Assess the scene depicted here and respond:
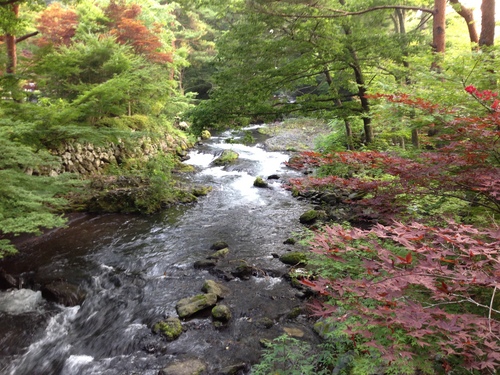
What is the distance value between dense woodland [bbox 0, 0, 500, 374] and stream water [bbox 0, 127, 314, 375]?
727 mm

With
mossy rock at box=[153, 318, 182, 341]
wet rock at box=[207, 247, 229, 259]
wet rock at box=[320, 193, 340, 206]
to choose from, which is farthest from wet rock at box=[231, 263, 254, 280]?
wet rock at box=[320, 193, 340, 206]

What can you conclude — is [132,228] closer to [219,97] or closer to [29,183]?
[29,183]

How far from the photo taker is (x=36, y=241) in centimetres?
682

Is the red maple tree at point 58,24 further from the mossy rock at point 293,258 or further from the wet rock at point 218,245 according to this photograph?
the mossy rock at point 293,258

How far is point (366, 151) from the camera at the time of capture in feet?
17.5

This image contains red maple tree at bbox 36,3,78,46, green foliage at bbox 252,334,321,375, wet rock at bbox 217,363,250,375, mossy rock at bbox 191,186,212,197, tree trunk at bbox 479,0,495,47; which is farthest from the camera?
red maple tree at bbox 36,3,78,46

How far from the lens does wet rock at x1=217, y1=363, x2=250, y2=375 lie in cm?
346

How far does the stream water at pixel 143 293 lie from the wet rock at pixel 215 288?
0.13 meters

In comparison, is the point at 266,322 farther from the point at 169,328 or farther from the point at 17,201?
the point at 17,201

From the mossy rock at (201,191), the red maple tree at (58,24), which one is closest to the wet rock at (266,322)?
the mossy rock at (201,191)

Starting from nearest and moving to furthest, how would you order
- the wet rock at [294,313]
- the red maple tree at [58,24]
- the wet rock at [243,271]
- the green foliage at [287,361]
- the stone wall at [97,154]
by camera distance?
the green foliage at [287,361] → the wet rock at [294,313] → the wet rock at [243,271] → the stone wall at [97,154] → the red maple tree at [58,24]

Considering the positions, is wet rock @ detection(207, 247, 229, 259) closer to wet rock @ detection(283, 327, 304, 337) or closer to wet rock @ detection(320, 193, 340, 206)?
wet rock @ detection(283, 327, 304, 337)

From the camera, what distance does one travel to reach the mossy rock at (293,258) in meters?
5.81

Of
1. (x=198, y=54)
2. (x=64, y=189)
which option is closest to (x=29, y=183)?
(x=64, y=189)
